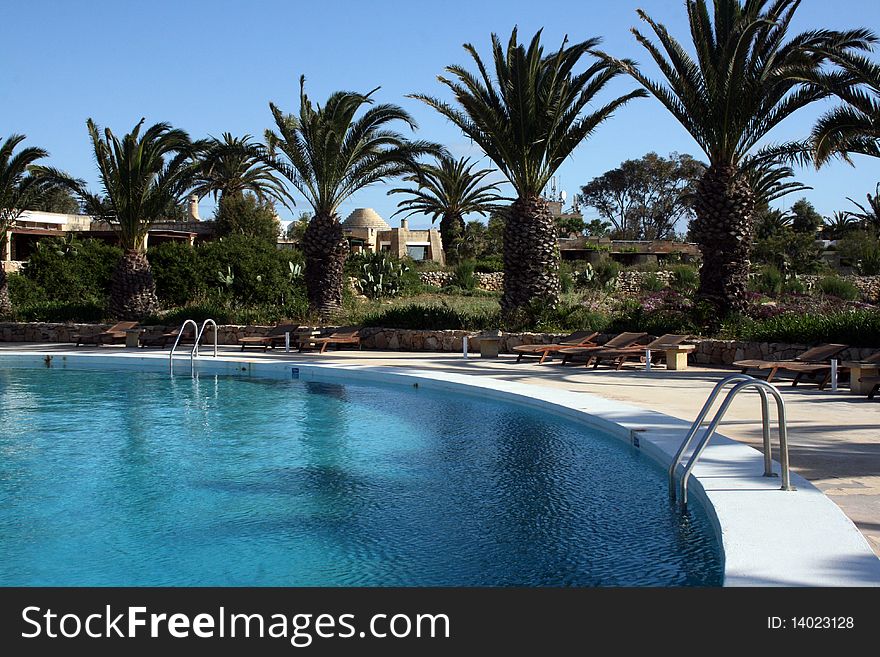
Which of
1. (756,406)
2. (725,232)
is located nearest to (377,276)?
(725,232)

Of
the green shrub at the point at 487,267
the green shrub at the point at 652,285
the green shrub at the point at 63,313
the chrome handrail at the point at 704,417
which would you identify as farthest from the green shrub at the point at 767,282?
the chrome handrail at the point at 704,417

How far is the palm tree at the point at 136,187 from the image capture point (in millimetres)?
24688

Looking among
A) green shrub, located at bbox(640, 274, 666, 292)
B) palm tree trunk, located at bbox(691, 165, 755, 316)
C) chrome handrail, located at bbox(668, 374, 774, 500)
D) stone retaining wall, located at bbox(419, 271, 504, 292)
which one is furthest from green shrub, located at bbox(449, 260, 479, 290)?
chrome handrail, located at bbox(668, 374, 774, 500)

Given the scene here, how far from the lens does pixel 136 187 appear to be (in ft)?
81.1

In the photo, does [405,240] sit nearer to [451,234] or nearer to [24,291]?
[451,234]

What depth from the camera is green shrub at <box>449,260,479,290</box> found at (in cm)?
3888

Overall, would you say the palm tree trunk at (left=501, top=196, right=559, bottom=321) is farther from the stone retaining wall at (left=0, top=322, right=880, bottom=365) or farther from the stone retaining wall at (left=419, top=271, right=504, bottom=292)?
the stone retaining wall at (left=419, top=271, right=504, bottom=292)

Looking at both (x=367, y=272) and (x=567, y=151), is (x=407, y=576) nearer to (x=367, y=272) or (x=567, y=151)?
(x=567, y=151)

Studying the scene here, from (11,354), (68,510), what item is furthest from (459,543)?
(11,354)

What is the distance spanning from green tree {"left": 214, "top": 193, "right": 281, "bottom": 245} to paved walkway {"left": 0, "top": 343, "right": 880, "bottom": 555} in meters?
26.1

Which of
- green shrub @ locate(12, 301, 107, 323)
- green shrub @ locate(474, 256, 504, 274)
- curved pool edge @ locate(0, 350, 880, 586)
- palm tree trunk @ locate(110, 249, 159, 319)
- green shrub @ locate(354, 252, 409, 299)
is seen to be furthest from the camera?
green shrub @ locate(474, 256, 504, 274)

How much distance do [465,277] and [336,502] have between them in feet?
104

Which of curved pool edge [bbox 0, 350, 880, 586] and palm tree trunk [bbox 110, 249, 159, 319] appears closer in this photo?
curved pool edge [bbox 0, 350, 880, 586]

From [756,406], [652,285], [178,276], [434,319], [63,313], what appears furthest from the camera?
[652,285]
